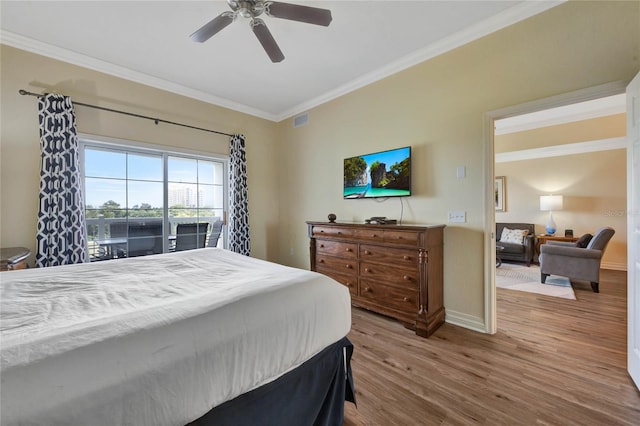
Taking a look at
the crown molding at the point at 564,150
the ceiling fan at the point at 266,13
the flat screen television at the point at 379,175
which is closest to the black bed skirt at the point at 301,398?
the flat screen television at the point at 379,175

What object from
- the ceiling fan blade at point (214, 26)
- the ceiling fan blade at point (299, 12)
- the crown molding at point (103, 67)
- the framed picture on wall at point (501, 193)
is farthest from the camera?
the framed picture on wall at point (501, 193)

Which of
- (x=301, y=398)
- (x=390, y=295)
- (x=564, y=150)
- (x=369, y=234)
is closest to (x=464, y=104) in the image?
(x=369, y=234)

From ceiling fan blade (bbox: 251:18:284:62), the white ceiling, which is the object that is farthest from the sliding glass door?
ceiling fan blade (bbox: 251:18:284:62)

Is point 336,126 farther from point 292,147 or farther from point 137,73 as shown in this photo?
point 137,73

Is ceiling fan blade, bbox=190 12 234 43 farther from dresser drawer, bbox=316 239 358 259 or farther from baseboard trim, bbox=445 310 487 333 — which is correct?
baseboard trim, bbox=445 310 487 333

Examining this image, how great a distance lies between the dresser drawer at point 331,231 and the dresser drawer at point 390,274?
395 mm

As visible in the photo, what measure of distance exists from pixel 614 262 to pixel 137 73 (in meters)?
8.52

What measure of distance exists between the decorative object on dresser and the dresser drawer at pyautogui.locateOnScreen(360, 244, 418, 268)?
3072 millimetres

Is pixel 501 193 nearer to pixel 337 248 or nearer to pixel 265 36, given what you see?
pixel 337 248

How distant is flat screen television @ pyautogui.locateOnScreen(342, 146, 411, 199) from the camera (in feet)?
9.75

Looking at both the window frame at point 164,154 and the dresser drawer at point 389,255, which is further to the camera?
the window frame at point 164,154

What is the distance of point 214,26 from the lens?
1985 millimetres

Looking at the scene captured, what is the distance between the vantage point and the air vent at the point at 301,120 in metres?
4.23

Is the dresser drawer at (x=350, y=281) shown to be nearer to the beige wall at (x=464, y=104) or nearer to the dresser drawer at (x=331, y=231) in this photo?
the dresser drawer at (x=331, y=231)
